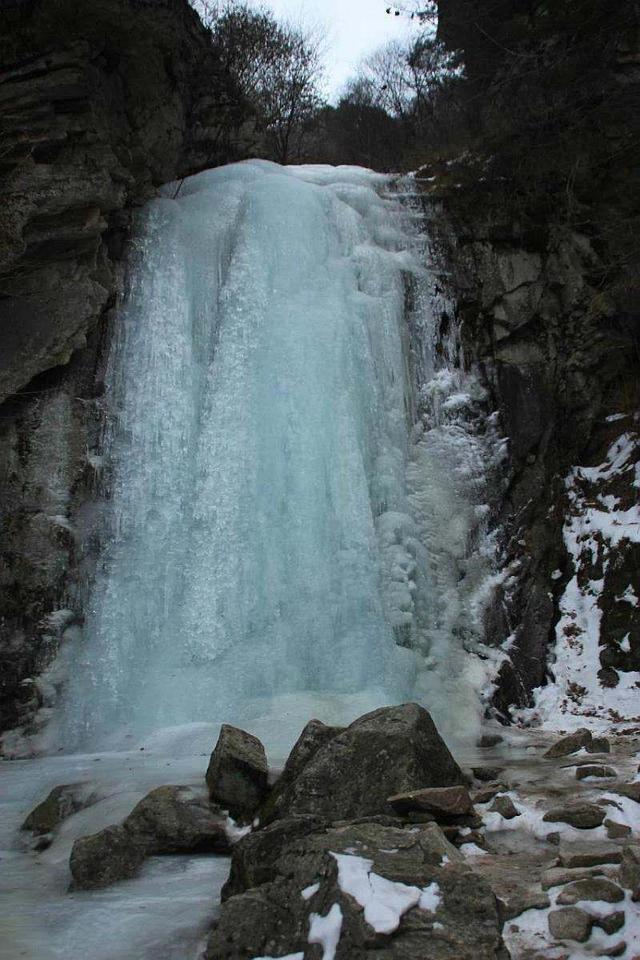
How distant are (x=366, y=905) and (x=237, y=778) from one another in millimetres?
1965

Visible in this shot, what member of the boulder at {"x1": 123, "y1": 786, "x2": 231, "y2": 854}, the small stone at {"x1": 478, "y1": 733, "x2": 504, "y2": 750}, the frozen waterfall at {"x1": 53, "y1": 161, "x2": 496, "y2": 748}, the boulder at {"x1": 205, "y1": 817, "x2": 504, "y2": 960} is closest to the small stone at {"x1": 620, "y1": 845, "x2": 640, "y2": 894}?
the boulder at {"x1": 205, "y1": 817, "x2": 504, "y2": 960}

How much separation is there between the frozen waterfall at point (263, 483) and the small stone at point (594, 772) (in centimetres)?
220

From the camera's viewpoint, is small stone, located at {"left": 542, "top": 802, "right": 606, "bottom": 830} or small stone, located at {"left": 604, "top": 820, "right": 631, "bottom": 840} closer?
small stone, located at {"left": 604, "top": 820, "right": 631, "bottom": 840}

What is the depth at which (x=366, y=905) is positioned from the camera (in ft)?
8.23

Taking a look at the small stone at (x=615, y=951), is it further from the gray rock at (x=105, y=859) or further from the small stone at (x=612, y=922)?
the gray rock at (x=105, y=859)

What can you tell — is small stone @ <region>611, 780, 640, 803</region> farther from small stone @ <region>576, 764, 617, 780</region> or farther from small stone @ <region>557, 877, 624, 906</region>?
small stone @ <region>557, 877, 624, 906</region>

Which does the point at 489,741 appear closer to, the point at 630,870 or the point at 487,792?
the point at 487,792

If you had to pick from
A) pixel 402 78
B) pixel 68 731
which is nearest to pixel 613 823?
pixel 68 731

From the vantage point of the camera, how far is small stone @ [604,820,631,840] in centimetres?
344

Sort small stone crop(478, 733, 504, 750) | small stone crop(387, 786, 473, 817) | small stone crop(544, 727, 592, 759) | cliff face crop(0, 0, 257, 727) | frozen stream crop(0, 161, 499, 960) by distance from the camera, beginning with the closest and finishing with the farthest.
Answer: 1. small stone crop(387, 786, 473, 817)
2. small stone crop(544, 727, 592, 759)
3. small stone crop(478, 733, 504, 750)
4. frozen stream crop(0, 161, 499, 960)
5. cliff face crop(0, 0, 257, 727)

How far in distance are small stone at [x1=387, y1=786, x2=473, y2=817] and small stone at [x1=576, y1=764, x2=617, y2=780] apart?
104 centimetres

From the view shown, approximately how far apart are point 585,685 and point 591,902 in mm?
4760

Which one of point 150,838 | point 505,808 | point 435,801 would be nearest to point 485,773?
point 505,808

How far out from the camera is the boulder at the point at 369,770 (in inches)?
153
